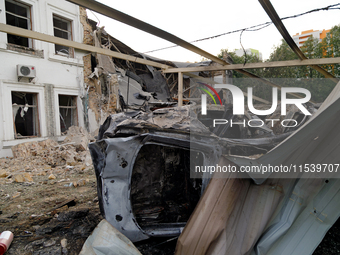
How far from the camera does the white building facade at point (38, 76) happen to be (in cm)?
752

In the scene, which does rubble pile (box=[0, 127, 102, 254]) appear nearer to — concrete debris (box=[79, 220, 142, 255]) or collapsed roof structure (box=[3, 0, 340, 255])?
concrete debris (box=[79, 220, 142, 255])

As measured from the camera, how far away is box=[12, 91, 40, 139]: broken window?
809cm

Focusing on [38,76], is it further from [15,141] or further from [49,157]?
[49,157]

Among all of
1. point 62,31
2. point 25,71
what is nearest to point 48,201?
point 25,71

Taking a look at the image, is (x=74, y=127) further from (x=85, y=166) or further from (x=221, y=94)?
(x=221, y=94)

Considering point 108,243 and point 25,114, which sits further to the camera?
point 25,114

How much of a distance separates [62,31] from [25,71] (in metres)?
2.93

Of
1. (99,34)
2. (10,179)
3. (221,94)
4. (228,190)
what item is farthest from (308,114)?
(221,94)

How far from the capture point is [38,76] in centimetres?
833

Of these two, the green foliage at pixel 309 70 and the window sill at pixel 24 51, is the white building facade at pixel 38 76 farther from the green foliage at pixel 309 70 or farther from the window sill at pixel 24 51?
the green foliage at pixel 309 70

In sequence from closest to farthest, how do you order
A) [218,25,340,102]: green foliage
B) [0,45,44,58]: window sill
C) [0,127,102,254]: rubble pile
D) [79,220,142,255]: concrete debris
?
[79,220,142,255]: concrete debris
[0,127,102,254]: rubble pile
[0,45,44,58]: window sill
[218,25,340,102]: green foliage

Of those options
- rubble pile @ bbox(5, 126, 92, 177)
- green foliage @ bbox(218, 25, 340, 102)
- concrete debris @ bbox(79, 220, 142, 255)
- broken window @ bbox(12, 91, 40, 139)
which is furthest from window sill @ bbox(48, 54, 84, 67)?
green foliage @ bbox(218, 25, 340, 102)

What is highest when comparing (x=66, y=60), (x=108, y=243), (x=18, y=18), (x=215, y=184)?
(x=18, y=18)

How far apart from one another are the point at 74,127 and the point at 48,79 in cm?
211
